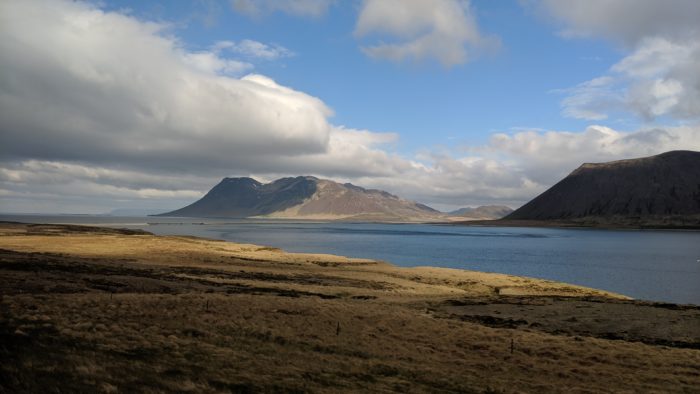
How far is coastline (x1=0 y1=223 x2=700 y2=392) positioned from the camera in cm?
1595

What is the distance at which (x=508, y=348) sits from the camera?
24.1 meters

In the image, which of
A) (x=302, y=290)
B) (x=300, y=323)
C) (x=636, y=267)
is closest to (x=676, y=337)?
(x=300, y=323)

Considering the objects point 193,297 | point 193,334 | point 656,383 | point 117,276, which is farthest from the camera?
point 117,276

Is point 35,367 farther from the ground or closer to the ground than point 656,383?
farther from the ground

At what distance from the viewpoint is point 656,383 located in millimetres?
19156

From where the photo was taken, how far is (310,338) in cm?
2320

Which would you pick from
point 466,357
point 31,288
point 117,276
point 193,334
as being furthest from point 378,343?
point 117,276

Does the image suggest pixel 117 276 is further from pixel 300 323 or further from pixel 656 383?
pixel 656 383

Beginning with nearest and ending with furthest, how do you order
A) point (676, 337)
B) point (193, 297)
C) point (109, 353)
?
1. point (109, 353)
2. point (676, 337)
3. point (193, 297)

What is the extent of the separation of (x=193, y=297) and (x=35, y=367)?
16.4 metres

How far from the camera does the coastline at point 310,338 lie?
52.3 ft

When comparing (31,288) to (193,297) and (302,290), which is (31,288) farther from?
(302,290)

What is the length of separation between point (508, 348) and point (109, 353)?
59.3 feet

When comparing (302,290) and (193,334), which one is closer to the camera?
(193,334)
